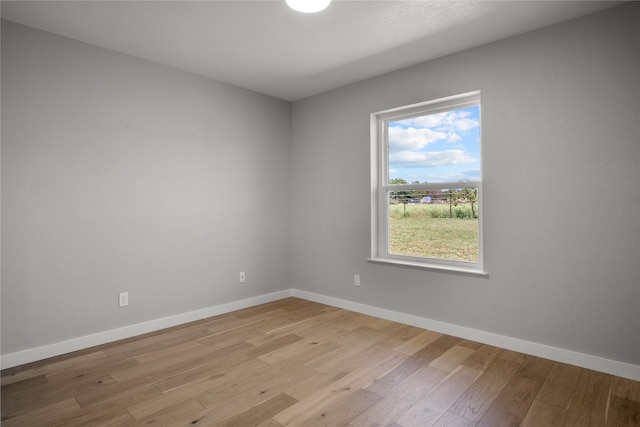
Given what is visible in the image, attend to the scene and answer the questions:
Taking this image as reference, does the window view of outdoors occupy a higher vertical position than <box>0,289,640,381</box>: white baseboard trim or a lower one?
higher

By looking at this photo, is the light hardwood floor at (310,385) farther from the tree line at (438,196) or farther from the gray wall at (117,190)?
the tree line at (438,196)

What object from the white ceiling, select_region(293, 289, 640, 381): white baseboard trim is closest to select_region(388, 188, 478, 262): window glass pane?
select_region(293, 289, 640, 381): white baseboard trim

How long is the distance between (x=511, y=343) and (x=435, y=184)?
1.54 m

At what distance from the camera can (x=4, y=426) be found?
1844mm

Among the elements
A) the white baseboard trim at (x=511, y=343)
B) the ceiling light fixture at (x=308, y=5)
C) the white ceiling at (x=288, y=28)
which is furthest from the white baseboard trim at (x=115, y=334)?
the ceiling light fixture at (x=308, y=5)

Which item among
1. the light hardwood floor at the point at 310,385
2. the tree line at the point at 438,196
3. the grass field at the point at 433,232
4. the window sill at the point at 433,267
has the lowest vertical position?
the light hardwood floor at the point at 310,385

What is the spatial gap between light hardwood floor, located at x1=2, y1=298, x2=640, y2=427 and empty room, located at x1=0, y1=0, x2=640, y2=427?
0.02 metres

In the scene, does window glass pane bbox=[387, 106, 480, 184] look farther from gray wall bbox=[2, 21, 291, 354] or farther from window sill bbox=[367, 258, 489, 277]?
gray wall bbox=[2, 21, 291, 354]

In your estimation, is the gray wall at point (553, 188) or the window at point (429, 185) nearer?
the gray wall at point (553, 188)

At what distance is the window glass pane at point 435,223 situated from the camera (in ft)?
10.5

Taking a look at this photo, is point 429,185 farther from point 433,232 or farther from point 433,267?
point 433,267

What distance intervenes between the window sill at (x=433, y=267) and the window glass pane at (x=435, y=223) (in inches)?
3.8

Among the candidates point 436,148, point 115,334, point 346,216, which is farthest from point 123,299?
point 436,148

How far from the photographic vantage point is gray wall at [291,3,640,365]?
7.78ft
